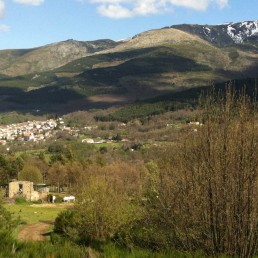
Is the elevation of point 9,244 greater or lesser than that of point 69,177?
greater

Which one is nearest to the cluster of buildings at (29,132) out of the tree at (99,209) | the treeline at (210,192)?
the tree at (99,209)

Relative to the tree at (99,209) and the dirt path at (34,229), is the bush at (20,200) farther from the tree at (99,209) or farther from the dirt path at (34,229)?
the tree at (99,209)

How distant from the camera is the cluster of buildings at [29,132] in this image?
147 m

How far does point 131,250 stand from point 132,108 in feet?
601

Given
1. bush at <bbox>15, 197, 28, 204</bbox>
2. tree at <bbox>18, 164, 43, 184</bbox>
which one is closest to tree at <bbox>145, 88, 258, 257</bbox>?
bush at <bbox>15, 197, 28, 204</bbox>

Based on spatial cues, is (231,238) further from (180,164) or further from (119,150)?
(119,150)

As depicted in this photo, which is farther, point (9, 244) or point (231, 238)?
point (231, 238)

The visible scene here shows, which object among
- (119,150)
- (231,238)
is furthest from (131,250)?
(119,150)

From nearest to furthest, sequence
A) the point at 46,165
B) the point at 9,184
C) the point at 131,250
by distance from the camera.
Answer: the point at 131,250
the point at 9,184
the point at 46,165

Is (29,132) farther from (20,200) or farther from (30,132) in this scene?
(20,200)

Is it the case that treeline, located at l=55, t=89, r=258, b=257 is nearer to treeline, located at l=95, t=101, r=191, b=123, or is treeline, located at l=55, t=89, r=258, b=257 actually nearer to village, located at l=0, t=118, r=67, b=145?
village, located at l=0, t=118, r=67, b=145

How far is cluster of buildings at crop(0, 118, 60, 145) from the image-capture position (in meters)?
147

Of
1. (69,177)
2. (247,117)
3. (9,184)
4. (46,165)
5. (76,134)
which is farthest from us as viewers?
→ (76,134)

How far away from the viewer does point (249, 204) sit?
6.88 metres
